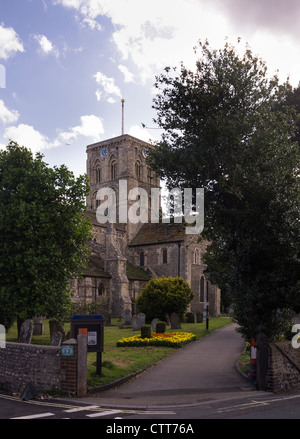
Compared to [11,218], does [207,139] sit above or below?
above

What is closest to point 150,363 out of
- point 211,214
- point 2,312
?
point 211,214

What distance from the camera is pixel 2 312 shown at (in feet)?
69.2

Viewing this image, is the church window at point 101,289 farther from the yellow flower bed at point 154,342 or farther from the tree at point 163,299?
the yellow flower bed at point 154,342

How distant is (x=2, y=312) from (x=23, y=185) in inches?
263

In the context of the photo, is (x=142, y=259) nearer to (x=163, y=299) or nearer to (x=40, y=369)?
(x=163, y=299)

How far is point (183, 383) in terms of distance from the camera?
12.9 meters

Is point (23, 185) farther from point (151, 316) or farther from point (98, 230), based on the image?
point (98, 230)

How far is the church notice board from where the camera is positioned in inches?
478

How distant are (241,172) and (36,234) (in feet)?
38.1

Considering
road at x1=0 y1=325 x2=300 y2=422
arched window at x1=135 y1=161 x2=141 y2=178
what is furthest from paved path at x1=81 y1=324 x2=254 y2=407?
arched window at x1=135 y1=161 x2=141 y2=178

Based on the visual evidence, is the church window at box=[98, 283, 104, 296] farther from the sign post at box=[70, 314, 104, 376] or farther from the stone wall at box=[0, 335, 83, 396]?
the sign post at box=[70, 314, 104, 376]

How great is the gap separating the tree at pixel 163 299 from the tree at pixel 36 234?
10.8m

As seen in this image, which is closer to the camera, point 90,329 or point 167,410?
point 167,410

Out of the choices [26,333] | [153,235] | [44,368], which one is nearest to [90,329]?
[44,368]
